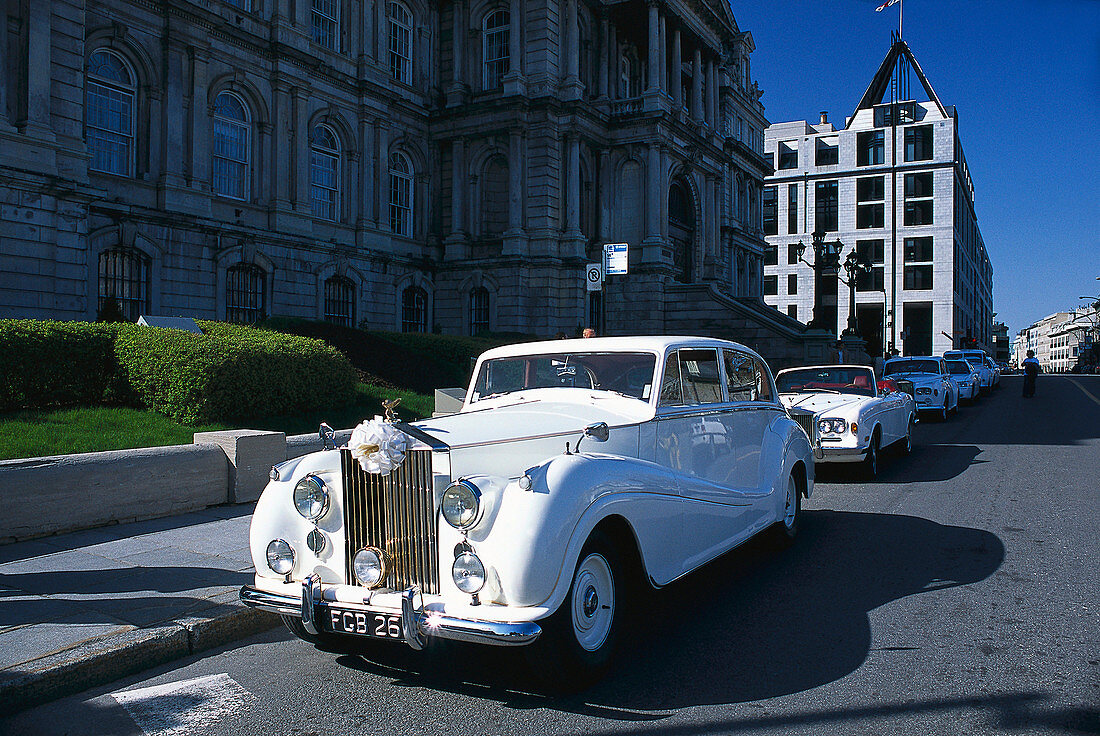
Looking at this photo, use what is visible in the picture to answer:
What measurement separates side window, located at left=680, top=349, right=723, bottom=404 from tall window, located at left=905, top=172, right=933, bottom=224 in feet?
281

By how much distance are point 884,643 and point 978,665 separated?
1.67ft

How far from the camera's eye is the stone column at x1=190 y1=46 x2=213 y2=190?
22.7m

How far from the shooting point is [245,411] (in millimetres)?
10664

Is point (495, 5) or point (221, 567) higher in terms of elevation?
point (495, 5)

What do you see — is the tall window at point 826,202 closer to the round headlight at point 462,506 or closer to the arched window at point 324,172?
the arched window at point 324,172

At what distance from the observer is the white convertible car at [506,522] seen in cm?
381

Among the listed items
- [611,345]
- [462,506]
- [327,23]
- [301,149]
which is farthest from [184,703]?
[327,23]

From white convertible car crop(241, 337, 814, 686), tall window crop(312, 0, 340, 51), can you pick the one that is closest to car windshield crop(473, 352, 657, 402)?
white convertible car crop(241, 337, 814, 686)

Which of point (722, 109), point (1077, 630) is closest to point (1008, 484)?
point (1077, 630)

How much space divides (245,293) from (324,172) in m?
5.95

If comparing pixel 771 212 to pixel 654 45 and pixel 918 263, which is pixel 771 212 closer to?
pixel 918 263

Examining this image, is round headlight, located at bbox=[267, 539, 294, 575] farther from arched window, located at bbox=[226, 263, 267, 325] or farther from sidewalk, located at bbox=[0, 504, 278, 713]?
arched window, located at bbox=[226, 263, 267, 325]

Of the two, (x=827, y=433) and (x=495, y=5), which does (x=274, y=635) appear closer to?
(x=827, y=433)

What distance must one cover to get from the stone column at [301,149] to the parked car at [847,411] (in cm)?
1853
